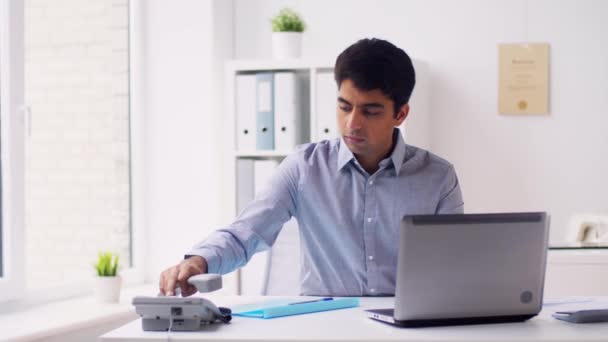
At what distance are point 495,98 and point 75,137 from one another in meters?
1.72

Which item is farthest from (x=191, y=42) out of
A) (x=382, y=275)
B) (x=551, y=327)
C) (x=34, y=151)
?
(x=551, y=327)

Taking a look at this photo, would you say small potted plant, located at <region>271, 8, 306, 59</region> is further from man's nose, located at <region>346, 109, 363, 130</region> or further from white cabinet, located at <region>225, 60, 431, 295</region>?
man's nose, located at <region>346, 109, 363, 130</region>

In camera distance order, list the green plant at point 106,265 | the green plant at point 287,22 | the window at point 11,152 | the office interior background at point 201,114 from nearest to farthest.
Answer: the window at point 11,152 → the green plant at point 106,265 → the office interior background at point 201,114 → the green plant at point 287,22

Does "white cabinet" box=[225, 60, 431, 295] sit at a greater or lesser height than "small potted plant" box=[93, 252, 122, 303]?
greater

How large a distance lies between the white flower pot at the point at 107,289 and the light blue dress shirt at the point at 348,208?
104 centimetres

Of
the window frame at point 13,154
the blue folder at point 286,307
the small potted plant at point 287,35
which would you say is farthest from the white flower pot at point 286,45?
the blue folder at point 286,307

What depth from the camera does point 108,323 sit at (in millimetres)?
3080

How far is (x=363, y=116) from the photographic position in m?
2.38

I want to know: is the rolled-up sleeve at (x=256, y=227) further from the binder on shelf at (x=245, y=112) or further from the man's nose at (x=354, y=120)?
the binder on shelf at (x=245, y=112)

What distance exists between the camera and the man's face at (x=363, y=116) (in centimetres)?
236

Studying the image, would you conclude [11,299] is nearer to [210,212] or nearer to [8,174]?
[8,174]

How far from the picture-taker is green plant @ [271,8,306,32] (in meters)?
3.76

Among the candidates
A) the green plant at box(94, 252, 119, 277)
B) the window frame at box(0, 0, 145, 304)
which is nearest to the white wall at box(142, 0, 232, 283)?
the green plant at box(94, 252, 119, 277)

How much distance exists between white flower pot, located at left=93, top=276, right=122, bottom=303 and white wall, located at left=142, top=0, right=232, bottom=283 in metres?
0.62
